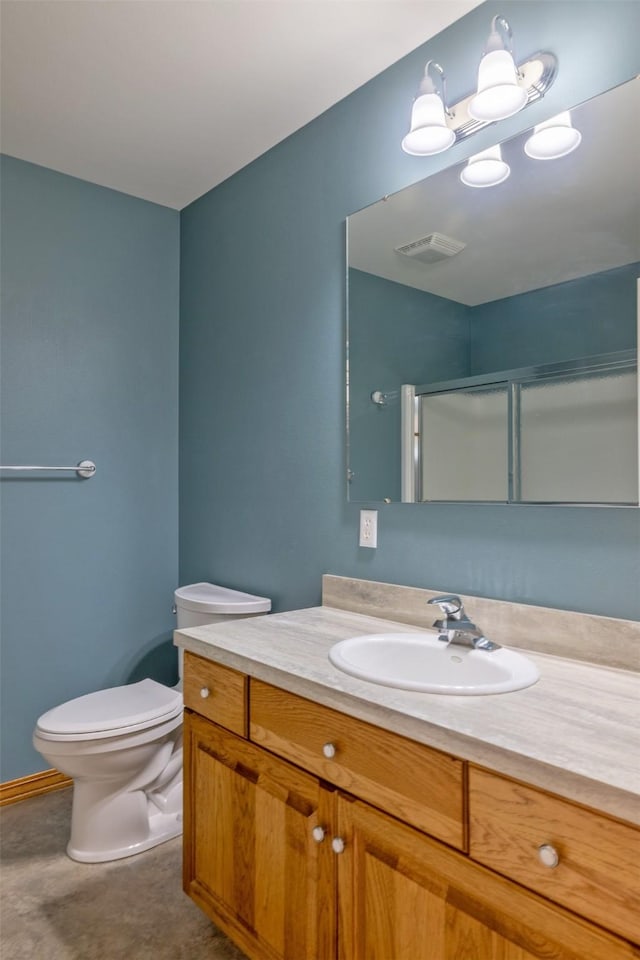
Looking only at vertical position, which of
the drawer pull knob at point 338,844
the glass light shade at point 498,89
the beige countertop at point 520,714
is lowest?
the drawer pull knob at point 338,844

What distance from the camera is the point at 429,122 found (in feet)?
5.14

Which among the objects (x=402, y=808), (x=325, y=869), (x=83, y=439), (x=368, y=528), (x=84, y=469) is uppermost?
(x=83, y=439)

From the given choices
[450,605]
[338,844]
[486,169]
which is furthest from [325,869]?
[486,169]

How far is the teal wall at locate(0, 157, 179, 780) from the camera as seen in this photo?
2.35m

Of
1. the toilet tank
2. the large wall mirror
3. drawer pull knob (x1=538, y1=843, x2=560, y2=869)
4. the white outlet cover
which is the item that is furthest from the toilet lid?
drawer pull knob (x1=538, y1=843, x2=560, y2=869)

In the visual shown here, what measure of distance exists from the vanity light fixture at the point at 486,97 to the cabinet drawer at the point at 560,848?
56.6 inches

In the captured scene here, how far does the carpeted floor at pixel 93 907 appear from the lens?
5.16 ft

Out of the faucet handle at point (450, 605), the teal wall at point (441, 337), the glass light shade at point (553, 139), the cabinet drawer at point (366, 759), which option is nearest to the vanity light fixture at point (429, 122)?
the glass light shade at point (553, 139)

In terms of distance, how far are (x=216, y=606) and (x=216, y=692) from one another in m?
0.64

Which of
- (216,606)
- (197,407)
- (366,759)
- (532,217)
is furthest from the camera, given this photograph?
(197,407)

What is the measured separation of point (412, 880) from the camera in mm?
1015

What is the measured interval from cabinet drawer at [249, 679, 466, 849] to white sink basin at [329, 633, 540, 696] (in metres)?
0.11

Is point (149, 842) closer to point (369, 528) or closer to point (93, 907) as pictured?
point (93, 907)

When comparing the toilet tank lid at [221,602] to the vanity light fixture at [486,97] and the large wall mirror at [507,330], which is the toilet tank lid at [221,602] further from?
the vanity light fixture at [486,97]
